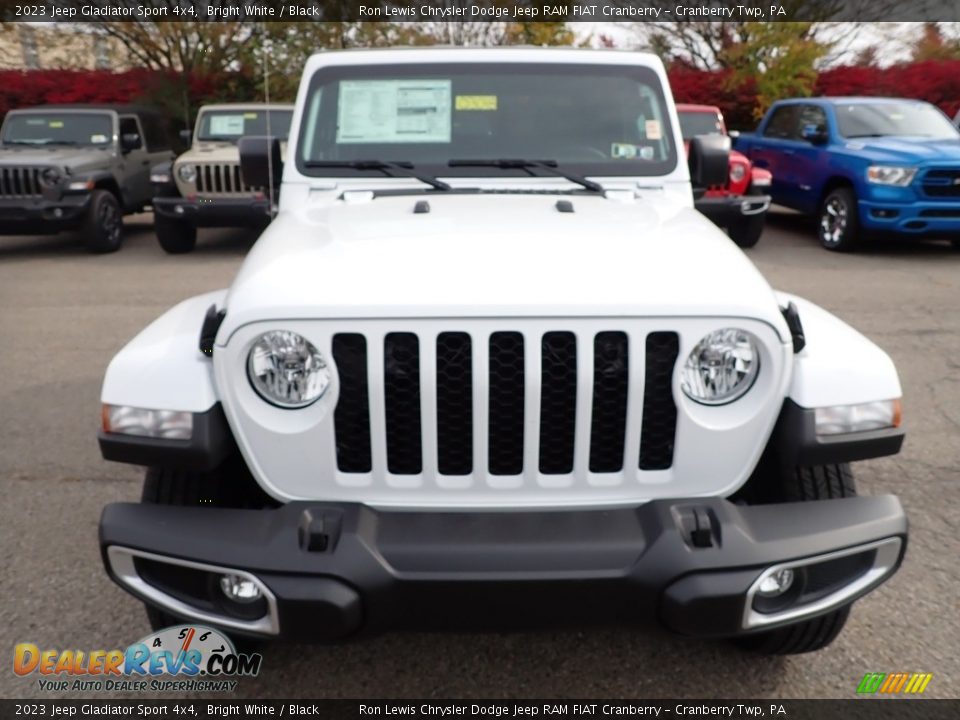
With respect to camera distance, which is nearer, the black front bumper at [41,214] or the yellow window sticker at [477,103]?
the yellow window sticker at [477,103]

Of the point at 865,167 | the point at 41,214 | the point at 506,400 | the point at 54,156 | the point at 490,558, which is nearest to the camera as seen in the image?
the point at 490,558

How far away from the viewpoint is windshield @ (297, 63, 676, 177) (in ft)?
11.1

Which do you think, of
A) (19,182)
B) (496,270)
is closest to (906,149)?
(496,270)

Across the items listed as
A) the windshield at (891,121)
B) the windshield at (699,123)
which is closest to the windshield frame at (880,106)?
the windshield at (891,121)

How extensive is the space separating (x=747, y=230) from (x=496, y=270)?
8088mm

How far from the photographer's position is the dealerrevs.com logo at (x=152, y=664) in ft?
7.67

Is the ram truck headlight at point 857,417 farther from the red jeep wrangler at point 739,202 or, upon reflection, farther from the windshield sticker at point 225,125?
the windshield sticker at point 225,125

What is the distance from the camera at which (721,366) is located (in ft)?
6.63

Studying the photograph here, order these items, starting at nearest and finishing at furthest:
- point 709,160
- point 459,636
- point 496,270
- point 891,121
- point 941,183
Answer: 1. point 496,270
2. point 459,636
3. point 709,160
4. point 941,183
5. point 891,121

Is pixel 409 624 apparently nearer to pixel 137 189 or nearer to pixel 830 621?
pixel 830 621

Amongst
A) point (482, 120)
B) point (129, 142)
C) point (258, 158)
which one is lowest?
point (129, 142)

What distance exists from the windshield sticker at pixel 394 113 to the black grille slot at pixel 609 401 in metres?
1.70

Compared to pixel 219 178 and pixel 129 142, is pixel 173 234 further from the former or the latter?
pixel 129 142

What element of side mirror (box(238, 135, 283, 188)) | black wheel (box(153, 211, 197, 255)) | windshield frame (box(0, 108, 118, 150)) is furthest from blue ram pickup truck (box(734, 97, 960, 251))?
windshield frame (box(0, 108, 118, 150))
